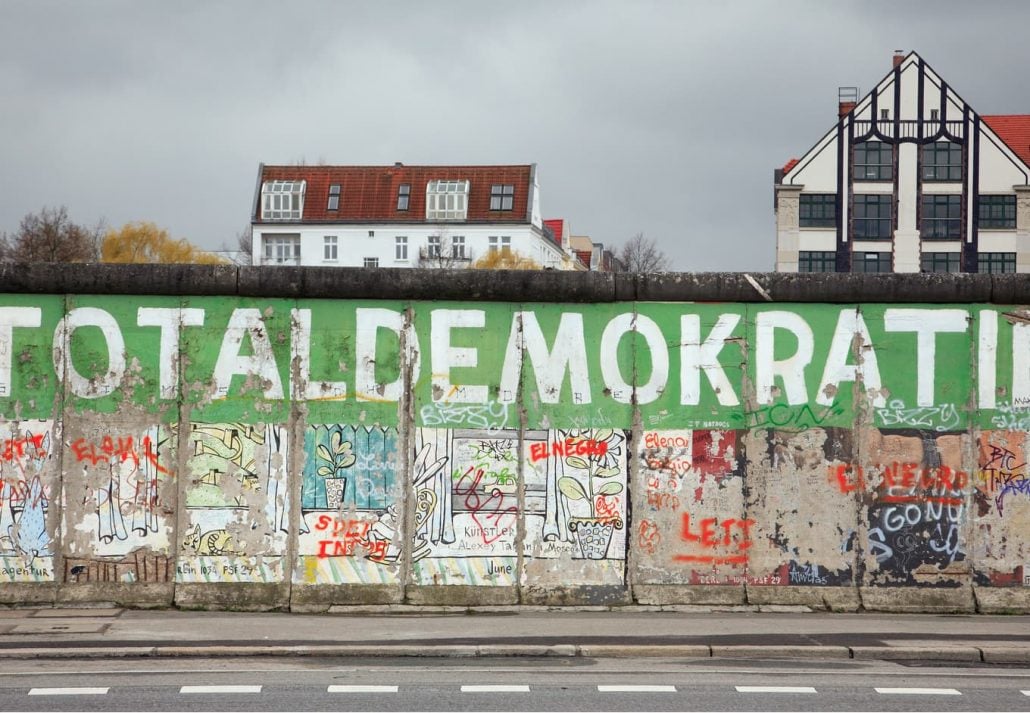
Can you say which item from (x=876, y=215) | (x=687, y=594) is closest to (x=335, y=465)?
(x=687, y=594)

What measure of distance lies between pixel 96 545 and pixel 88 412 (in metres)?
1.45

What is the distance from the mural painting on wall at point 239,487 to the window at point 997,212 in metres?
65.3

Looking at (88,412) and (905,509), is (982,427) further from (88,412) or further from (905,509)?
(88,412)

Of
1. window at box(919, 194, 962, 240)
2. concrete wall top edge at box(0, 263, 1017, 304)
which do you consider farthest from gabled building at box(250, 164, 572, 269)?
concrete wall top edge at box(0, 263, 1017, 304)

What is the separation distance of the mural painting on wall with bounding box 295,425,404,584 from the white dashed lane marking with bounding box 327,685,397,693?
3.53 meters

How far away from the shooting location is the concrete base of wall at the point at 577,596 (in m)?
13.7

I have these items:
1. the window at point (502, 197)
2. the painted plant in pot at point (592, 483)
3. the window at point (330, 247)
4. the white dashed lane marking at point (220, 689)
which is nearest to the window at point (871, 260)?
the window at point (502, 197)

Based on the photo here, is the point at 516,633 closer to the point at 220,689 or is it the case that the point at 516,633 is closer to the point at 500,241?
the point at 220,689

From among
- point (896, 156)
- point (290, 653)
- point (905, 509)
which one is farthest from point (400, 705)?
point (896, 156)

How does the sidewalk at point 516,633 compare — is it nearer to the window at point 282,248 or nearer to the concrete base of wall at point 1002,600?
the concrete base of wall at point 1002,600

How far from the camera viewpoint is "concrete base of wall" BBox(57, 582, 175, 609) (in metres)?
13.5

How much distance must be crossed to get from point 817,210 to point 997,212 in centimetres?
1038

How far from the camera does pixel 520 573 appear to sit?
45.3 ft

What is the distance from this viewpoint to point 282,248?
98.5 m
